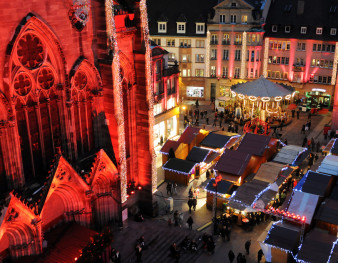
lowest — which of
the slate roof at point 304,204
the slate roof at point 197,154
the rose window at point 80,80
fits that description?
the slate roof at point 197,154

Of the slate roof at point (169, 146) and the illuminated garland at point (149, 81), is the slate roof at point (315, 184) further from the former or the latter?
the slate roof at point (169, 146)

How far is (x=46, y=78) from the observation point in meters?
25.8

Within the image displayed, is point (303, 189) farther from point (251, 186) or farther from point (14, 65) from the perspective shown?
point (14, 65)

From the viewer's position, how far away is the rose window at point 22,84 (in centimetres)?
2384

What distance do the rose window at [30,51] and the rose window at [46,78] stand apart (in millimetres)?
721

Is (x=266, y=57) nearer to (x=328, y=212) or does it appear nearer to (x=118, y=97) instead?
(x=328, y=212)

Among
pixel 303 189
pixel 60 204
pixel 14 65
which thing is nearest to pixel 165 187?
pixel 303 189

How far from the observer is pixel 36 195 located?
2488 cm

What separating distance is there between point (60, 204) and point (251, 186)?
17494 mm

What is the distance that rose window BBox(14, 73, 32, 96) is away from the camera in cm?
2384

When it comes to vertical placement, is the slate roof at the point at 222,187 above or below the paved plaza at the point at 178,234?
above

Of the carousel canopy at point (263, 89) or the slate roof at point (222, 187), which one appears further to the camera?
the carousel canopy at point (263, 89)

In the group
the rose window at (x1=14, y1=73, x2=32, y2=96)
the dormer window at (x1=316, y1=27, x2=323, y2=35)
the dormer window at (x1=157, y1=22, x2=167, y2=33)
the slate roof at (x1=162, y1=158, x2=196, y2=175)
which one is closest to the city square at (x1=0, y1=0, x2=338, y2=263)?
the rose window at (x1=14, y1=73, x2=32, y2=96)

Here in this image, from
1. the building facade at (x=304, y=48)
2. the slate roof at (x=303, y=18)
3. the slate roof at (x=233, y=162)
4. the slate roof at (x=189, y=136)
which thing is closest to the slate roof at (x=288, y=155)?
the slate roof at (x=233, y=162)
